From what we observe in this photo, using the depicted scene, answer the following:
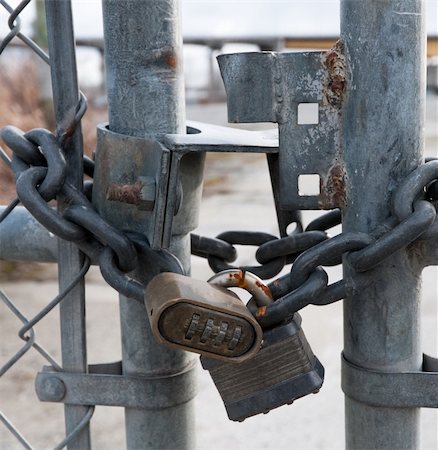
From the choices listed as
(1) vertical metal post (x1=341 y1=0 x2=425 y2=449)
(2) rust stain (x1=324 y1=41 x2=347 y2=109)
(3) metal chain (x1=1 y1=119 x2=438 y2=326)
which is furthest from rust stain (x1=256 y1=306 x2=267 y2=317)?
(2) rust stain (x1=324 y1=41 x2=347 y2=109)

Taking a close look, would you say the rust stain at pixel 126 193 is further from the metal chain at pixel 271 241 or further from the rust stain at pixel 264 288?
the rust stain at pixel 264 288

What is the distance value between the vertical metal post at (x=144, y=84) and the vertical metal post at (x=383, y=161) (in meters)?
0.19

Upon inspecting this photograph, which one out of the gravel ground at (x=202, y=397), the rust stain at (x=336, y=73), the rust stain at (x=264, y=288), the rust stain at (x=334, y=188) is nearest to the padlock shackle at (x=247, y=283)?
the rust stain at (x=264, y=288)

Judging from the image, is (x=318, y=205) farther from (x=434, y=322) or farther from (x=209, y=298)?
(x=434, y=322)

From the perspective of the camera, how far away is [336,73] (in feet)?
2.26

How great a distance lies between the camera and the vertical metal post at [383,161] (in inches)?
26.6

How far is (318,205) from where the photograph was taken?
2.37 ft

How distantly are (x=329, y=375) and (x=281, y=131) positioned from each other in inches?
73.5

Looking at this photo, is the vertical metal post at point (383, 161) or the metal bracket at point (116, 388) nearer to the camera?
the vertical metal post at point (383, 161)

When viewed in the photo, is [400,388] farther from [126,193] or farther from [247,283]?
[126,193]

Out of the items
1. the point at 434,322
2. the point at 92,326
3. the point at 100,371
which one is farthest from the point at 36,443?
the point at 434,322

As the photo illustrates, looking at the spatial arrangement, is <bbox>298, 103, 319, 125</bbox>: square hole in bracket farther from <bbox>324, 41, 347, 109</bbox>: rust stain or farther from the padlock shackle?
the padlock shackle

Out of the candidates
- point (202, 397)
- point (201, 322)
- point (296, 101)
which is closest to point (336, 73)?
point (296, 101)

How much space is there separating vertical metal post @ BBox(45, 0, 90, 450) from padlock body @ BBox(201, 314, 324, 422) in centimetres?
18
